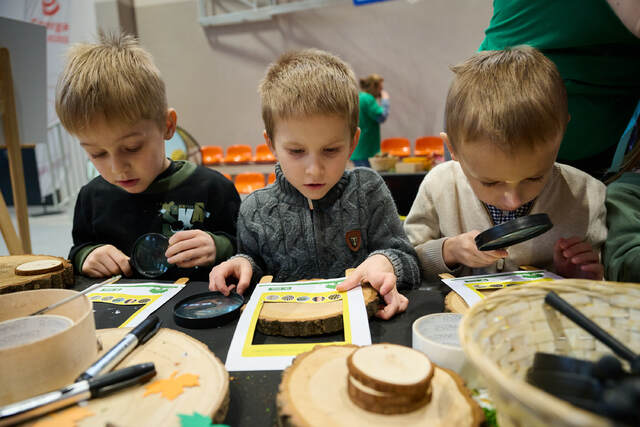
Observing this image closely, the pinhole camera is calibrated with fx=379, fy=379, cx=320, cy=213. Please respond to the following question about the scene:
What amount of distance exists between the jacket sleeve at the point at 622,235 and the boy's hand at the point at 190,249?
3.35 feet

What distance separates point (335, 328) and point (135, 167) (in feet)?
2.49

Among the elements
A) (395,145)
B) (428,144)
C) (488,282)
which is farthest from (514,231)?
(395,145)

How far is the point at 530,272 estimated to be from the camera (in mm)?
857

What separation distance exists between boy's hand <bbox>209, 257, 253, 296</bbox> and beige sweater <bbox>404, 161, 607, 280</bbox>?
491 millimetres

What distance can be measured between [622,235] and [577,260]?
0.49 ft

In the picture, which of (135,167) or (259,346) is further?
(135,167)

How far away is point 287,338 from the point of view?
0.65m

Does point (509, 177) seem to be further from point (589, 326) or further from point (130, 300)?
point (130, 300)

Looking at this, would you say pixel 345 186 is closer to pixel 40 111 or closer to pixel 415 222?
pixel 415 222

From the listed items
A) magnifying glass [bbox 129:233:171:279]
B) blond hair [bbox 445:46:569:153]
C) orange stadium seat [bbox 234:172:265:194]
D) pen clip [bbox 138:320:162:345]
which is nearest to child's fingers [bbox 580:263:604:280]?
blond hair [bbox 445:46:569:153]

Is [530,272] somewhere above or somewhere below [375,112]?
below

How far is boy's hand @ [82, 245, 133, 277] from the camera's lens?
1011mm

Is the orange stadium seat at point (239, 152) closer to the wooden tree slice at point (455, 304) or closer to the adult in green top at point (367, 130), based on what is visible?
the adult in green top at point (367, 130)

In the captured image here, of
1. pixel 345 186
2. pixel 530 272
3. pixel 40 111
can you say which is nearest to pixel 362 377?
pixel 530 272
